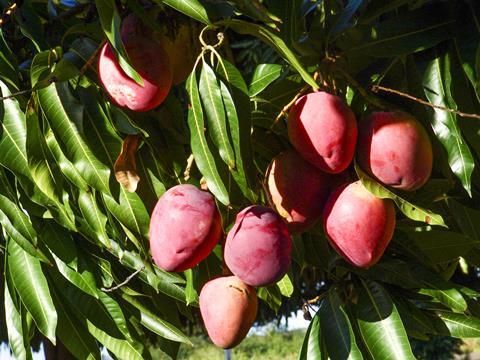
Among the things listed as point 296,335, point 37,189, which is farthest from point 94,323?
point 296,335

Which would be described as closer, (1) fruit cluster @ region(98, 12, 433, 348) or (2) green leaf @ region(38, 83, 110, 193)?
(1) fruit cluster @ region(98, 12, 433, 348)

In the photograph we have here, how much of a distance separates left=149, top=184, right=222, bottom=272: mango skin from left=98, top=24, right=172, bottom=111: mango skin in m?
0.12

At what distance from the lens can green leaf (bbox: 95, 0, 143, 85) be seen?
0.91 meters

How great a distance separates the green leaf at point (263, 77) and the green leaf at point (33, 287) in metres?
0.49

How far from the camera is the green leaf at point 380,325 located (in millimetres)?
1214

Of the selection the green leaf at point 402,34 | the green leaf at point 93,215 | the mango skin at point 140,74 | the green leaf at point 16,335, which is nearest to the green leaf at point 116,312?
the green leaf at point 16,335

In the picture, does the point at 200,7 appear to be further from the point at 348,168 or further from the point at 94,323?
the point at 94,323

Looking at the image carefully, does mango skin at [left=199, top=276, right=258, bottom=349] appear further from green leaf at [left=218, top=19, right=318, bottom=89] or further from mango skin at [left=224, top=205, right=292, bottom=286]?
green leaf at [left=218, top=19, right=318, bottom=89]

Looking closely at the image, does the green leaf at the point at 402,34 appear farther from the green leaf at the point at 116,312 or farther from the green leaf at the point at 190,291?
the green leaf at the point at 116,312

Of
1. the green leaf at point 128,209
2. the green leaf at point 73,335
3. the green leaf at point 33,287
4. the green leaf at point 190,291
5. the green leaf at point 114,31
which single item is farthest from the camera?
the green leaf at point 73,335

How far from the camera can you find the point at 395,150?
0.95m

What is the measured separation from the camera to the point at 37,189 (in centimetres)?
118

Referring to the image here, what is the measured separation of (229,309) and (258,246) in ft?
0.43

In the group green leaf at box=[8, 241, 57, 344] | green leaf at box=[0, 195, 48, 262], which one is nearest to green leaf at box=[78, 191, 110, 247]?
green leaf at box=[0, 195, 48, 262]
